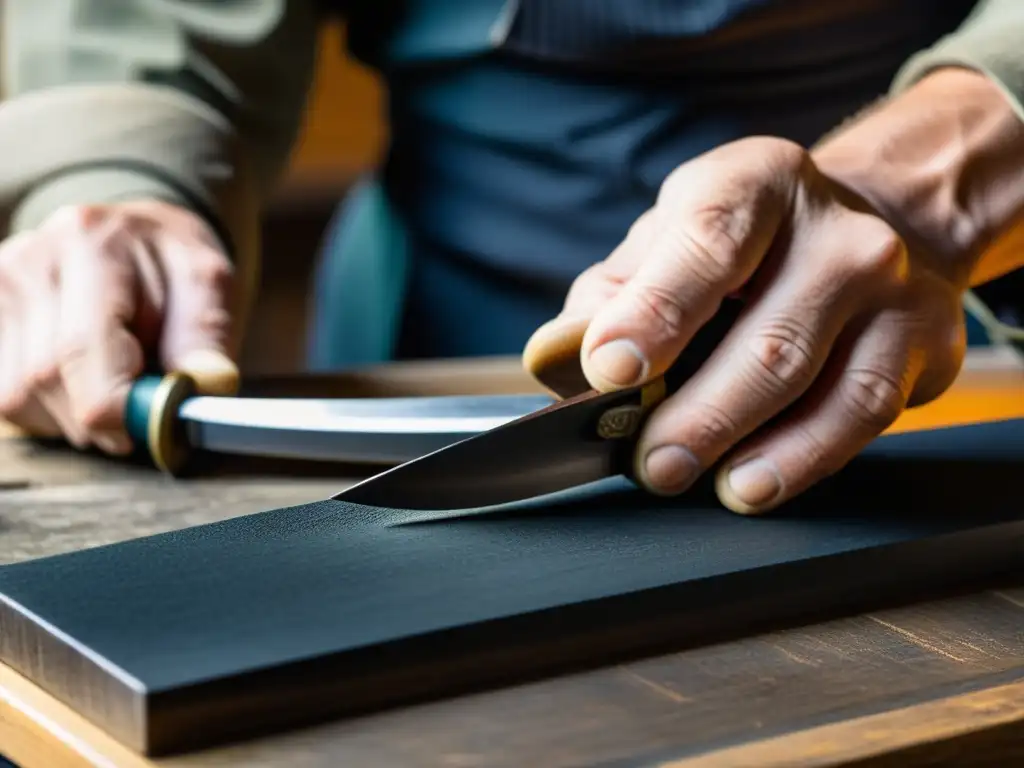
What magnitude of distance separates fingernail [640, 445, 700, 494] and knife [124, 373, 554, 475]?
10 cm

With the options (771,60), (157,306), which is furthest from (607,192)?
(157,306)

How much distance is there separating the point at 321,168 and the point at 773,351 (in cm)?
283

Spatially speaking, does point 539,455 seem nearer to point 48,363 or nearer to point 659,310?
point 659,310

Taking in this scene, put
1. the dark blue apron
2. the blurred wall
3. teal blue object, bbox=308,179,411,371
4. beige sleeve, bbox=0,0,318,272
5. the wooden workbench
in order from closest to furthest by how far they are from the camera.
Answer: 1. the wooden workbench
2. beige sleeve, bbox=0,0,318,272
3. the dark blue apron
4. teal blue object, bbox=308,179,411,371
5. the blurred wall

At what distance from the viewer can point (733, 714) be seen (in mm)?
482

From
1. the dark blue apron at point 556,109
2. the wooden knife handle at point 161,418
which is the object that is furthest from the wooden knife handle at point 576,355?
the dark blue apron at point 556,109

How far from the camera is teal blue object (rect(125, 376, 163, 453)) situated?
83cm

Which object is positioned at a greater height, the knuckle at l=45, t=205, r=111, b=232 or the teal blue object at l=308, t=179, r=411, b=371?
the knuckle at l=45, t=205, r=111, b=232

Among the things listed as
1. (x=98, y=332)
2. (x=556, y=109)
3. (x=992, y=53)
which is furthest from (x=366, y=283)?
(x=992, y=53)

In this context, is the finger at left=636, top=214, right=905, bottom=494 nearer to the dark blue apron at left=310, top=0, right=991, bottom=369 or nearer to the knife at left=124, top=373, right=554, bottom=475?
the knife at left=124, top=373, right=554, bottom=475

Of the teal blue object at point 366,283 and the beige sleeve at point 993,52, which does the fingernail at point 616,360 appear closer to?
the beige sleeve at point 993,52

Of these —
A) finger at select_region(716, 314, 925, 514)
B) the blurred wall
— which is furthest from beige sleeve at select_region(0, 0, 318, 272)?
the blurred wall

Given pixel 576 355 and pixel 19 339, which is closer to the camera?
pixel 576 355

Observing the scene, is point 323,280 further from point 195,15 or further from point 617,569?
point 617,569
